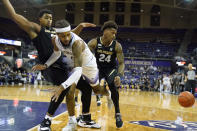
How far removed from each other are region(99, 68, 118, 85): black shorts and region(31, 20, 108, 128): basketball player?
0.93ft

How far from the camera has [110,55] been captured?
409 cm

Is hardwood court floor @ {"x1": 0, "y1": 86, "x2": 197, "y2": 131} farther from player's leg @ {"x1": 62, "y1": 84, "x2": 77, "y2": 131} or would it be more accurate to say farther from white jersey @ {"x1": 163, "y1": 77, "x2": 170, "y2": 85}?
white jersey @ {"x1": 163, "y1": 77, "x2": 170, "y2": 85}

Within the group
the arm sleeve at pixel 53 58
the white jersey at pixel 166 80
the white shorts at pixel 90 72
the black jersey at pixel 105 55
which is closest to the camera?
the arm sleeve at pixel 53 58

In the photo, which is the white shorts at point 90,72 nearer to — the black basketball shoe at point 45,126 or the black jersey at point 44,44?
the black jersey at point 44,44

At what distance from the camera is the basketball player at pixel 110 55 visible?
12.7ft

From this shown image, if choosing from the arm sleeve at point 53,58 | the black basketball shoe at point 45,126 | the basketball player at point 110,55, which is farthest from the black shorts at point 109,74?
the black basketball shoe at point 45,126

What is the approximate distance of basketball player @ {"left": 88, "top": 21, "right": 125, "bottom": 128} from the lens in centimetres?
388

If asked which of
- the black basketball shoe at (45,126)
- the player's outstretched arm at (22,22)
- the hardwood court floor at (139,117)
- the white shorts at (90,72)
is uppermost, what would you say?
the player's outstretched arm at (22,22)

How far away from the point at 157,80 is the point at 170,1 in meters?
8.69

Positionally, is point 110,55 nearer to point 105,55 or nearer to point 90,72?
point 105,55

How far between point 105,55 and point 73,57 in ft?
3.69

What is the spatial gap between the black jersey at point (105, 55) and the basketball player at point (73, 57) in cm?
53

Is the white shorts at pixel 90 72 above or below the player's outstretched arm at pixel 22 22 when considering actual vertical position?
below

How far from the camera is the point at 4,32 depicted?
24.5 meters
